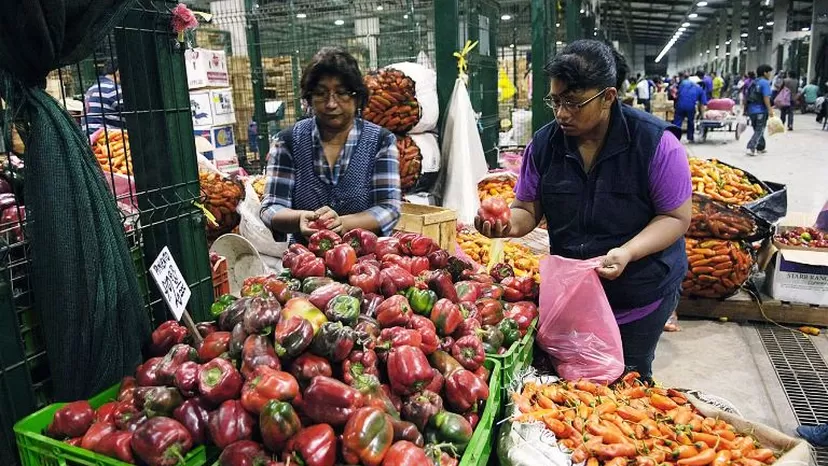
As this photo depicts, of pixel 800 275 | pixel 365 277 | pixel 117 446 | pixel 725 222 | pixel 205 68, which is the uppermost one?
pixel 205 68

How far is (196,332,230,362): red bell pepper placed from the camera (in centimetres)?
184

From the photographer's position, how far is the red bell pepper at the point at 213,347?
1.84m

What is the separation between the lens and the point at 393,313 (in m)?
2.01

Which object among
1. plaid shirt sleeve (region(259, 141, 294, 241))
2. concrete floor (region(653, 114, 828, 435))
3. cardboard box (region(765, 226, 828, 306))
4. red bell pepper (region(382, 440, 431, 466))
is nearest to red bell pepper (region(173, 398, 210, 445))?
red bell pepper (region(382, 440, 431, 466))

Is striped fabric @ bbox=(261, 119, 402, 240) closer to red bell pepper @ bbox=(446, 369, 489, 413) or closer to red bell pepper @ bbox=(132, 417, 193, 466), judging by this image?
red bell pepper @ bbox=(446, 369, 489, 413)

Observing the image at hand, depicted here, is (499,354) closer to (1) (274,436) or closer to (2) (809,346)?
(1) (274,436)

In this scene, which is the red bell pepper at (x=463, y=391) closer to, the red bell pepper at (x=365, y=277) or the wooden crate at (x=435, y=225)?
the red bell pepper at (x=365, y=277)

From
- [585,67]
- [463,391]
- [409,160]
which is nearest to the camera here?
[463,391]

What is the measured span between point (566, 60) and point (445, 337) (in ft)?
3.85

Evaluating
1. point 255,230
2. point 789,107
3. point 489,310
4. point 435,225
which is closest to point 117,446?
point 489,310

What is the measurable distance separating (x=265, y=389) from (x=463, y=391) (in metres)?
0.61

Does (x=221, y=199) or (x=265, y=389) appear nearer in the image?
(x=265, y=389)

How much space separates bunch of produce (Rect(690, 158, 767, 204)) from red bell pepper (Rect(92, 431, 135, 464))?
4972mm

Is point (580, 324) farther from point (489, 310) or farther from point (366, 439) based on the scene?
point (366, 439)
